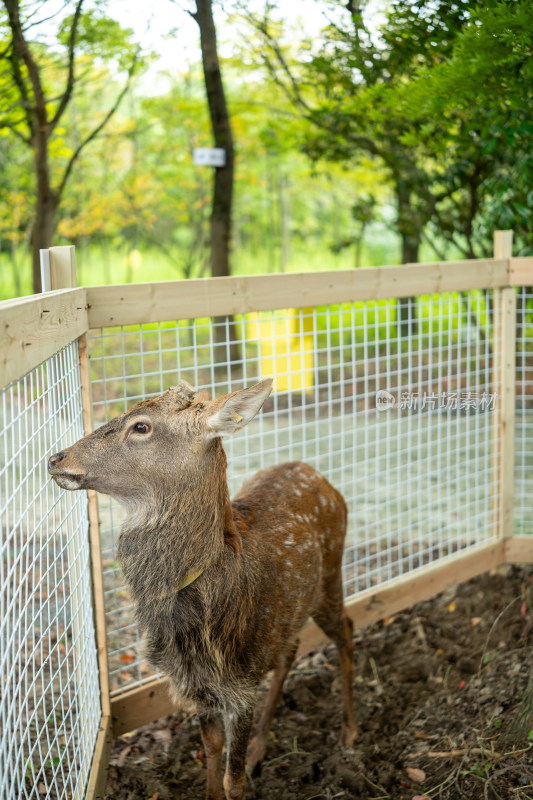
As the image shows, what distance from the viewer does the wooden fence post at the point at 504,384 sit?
437 cm

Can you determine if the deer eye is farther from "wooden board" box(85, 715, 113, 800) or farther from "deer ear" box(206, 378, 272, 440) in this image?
"wooden board" box(85, 715, 113, 800)

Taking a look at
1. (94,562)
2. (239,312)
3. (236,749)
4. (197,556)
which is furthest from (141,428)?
(236,749)

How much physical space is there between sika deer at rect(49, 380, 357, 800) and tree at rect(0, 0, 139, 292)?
15.4 feet

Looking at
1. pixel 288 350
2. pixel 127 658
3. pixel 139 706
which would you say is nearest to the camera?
pixel 139 706

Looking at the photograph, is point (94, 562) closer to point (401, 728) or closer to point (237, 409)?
point (237, 409)

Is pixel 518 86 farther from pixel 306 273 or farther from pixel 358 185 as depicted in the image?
pixel 358 185

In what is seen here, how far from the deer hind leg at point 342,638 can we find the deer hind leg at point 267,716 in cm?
19

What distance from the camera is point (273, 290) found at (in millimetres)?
3324

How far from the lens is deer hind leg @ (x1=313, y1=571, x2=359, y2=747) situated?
326cm

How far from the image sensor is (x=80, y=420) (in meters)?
2.79

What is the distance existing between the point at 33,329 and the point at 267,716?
2.19m

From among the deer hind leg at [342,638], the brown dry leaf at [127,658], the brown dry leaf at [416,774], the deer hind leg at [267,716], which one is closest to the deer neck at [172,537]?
the deer hind leg at [267,716]

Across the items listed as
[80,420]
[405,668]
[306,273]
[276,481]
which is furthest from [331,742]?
[306,273]

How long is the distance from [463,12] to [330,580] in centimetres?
271
